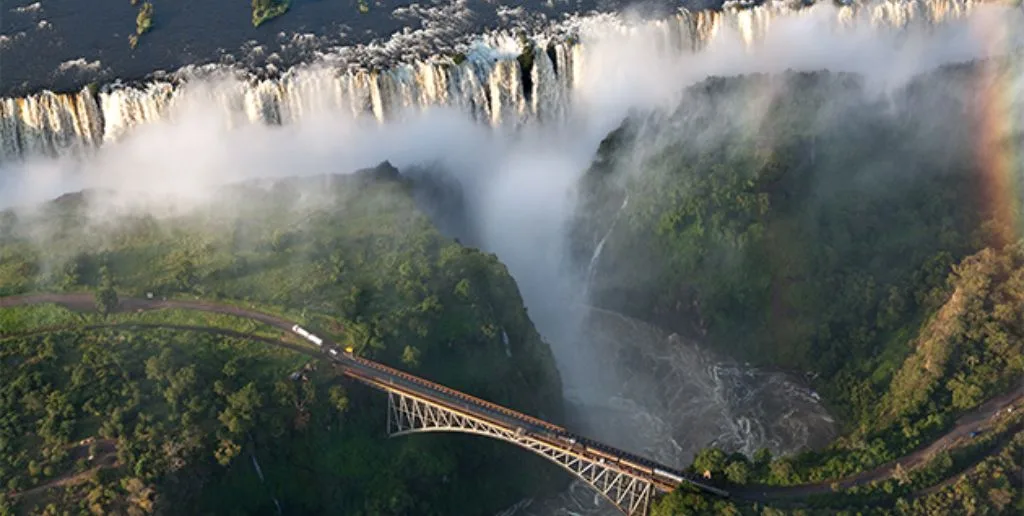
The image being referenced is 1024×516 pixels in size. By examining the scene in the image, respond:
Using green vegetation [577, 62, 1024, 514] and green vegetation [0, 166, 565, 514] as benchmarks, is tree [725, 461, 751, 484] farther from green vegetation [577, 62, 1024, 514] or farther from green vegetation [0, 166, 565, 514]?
green vegetation [0, 166, 565, 514]

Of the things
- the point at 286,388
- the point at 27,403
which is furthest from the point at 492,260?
the point at 27,403

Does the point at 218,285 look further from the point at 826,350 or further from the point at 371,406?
the point at 826,350

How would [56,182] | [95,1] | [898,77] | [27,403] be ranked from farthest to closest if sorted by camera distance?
[95,1] < [898,77] < [56,182] < [27,403]

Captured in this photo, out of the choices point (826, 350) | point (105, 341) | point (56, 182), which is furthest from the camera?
point (56, 182)

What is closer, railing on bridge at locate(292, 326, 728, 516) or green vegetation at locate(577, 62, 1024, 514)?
railing on bridge at locate(292, 326, 728, 516)

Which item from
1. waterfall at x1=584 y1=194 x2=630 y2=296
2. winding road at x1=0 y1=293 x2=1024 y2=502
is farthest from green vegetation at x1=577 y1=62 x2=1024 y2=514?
winding road at x1=0 y1=293 x2=1024 y2=502

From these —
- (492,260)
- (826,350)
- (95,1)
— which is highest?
(95,1)

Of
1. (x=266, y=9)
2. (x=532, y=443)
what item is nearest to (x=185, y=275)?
(x=532, y=443)
